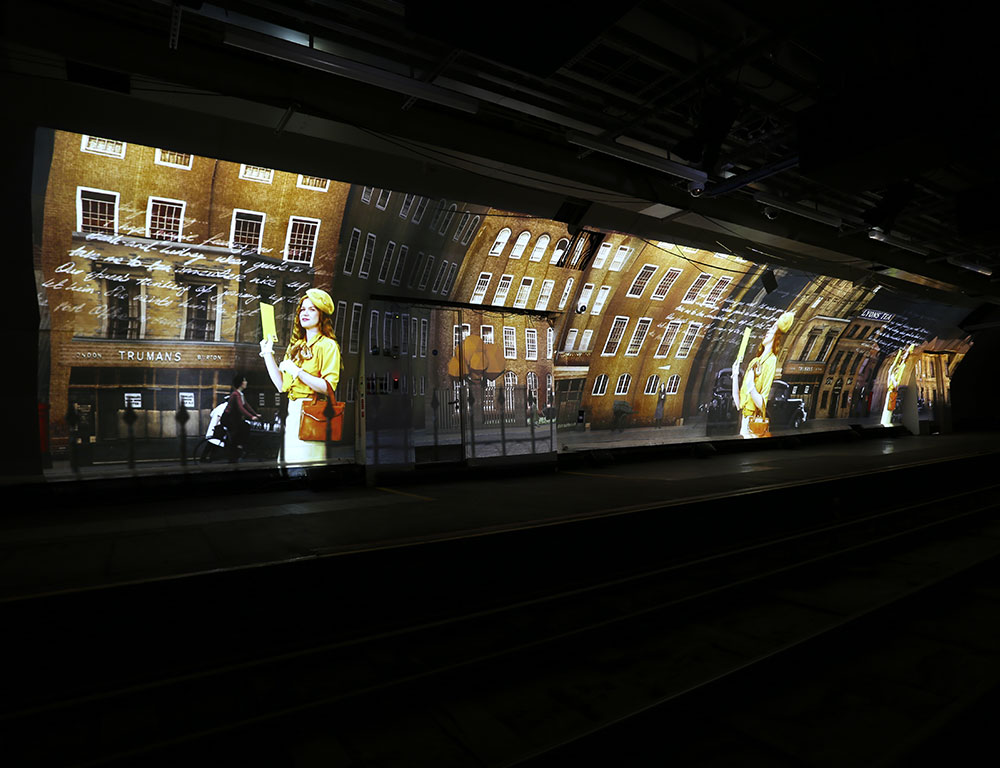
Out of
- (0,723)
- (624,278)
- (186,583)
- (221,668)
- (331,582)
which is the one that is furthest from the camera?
(624,278)

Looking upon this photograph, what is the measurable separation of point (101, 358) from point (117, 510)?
2051 millimetres

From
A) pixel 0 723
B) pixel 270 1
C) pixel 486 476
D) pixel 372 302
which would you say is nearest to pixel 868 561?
pixel 486 476

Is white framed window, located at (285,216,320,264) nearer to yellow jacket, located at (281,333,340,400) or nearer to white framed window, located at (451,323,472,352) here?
yellow jacket, located at (281,333,340,400)

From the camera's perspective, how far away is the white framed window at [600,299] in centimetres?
1270

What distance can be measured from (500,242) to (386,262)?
243 centimetres

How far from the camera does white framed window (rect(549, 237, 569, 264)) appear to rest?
11.0m

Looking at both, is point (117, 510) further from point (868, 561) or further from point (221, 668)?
point (868, 561)

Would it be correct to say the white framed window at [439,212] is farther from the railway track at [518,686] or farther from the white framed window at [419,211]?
the railway track at [518,686]

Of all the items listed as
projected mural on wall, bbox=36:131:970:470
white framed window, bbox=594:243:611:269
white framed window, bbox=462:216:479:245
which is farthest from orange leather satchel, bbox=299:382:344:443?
white framed window, bbox=594:243:611:269

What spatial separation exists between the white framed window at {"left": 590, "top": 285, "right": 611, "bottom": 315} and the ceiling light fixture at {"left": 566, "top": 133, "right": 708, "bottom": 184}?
437 centimetres

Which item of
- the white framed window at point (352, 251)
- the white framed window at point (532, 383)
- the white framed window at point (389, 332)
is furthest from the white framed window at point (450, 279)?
the white framed window at point (532, 383)

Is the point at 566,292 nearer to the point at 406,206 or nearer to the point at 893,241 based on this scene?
the point at 406,206

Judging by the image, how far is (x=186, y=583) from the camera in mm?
4496

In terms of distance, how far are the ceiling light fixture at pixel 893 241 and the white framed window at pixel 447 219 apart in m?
8.07
